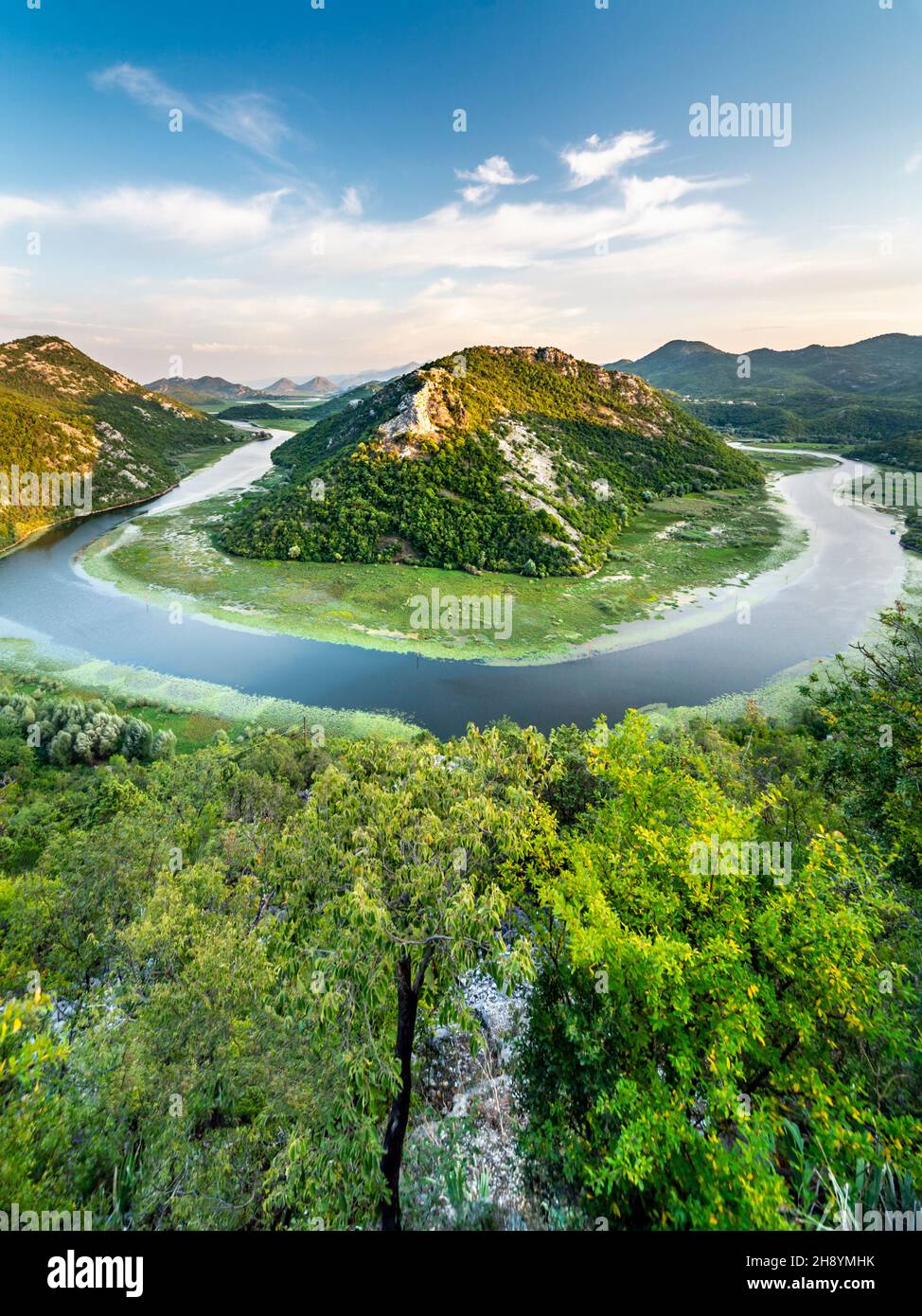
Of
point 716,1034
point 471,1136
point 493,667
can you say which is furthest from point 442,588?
point 716,1034

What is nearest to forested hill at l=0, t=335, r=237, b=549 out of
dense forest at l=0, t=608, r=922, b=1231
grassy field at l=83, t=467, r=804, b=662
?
grassy field at l=83, t=467, r=804, b=662

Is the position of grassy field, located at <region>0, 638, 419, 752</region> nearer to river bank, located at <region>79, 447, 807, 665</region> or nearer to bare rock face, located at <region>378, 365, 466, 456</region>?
river bank, located at <region>79, 447, 807, 665</region>

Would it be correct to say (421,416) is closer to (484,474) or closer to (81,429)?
(484,474)

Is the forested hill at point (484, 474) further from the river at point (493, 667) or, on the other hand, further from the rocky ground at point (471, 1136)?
the rocky ground at point (471, 1136)

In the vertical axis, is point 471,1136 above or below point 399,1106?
below

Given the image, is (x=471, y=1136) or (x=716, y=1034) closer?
(x=716, y=1034)

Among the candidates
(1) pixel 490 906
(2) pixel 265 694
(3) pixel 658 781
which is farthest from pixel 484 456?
(1) pixel 490 906
